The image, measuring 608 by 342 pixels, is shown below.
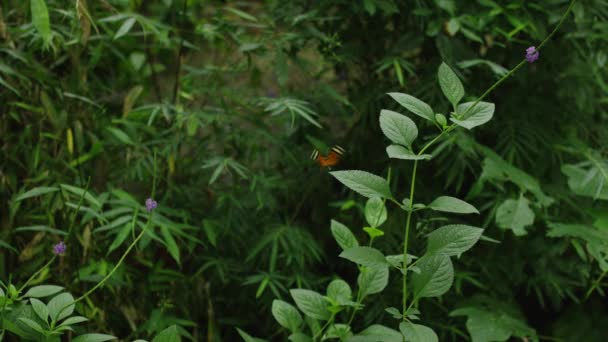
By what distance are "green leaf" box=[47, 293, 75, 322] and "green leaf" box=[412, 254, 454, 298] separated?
55 cm

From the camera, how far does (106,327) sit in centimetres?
141

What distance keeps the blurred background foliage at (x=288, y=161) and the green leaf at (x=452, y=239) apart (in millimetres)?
392

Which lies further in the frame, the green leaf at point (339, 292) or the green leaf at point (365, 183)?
the green leaf at point (339, 292)

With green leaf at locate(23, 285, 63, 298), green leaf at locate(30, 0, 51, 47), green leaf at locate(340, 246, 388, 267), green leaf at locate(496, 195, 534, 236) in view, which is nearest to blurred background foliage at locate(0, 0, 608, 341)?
green leaf at locate(496, 195, 534, 236)

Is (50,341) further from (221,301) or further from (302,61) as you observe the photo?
(302,61)

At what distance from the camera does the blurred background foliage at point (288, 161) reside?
1.45m

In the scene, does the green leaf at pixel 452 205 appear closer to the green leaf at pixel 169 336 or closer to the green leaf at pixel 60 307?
the green leaf at pixel 169 336

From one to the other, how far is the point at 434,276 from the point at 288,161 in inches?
27.9

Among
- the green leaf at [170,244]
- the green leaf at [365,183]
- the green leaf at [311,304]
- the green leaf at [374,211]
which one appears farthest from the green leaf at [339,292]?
the green leaf at [170,244]

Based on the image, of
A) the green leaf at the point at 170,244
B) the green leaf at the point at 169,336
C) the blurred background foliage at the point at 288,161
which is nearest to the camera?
the green leaf at the point at 169,336

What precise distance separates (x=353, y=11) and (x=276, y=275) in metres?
0.65

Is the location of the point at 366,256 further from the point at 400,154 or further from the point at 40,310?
the point at 40,310

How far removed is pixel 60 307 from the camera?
1031mm

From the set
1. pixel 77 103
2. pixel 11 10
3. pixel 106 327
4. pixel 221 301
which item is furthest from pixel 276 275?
pixel 11 10
